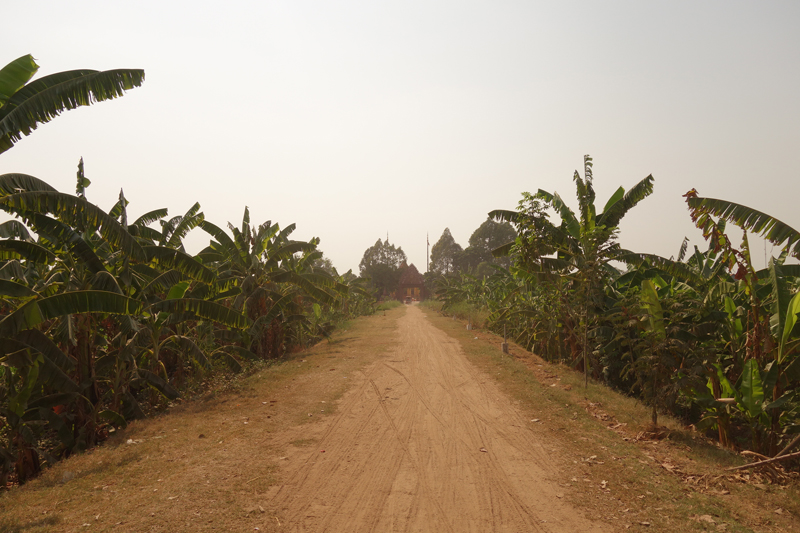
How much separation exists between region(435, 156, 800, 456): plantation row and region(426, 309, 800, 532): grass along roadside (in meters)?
0.66

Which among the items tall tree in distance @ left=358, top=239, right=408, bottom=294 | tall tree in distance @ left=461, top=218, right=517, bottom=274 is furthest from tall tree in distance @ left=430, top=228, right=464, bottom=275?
tall tree in distance @ left=358, top=239, right=408, bottom=294

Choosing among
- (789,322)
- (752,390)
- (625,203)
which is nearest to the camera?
(789,322)

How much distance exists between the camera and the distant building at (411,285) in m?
73.1

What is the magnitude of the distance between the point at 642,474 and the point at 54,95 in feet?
32.4

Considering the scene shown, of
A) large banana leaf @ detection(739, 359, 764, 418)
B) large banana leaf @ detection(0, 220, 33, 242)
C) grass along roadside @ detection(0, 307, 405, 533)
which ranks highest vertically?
large banana leaf @ detection(0, 220, 33, 242)

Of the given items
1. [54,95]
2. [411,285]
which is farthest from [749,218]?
[411,285]

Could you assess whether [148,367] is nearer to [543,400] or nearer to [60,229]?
[60,229]

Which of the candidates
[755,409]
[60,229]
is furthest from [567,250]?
[60,229]

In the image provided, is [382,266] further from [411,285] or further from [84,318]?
[84,318]

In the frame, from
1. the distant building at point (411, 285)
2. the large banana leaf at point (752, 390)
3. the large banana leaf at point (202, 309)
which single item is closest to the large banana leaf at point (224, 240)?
the large banana leaf at point (202, 309)

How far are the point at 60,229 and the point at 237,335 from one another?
7689 millimetres

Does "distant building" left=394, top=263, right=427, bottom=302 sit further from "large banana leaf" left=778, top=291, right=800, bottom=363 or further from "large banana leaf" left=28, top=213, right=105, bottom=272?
"large banana leaf" left=778, top=291, right=800, bottom=363

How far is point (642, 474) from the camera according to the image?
19.3 ft

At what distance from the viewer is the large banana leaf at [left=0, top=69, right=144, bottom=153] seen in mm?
6250
